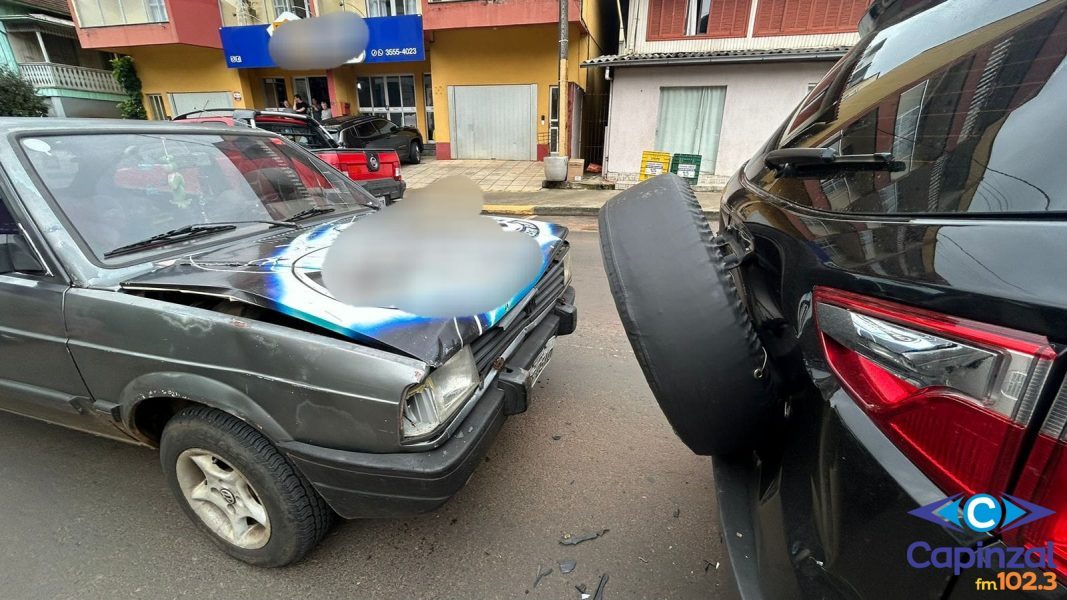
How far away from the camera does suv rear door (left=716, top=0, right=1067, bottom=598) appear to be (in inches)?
29.6

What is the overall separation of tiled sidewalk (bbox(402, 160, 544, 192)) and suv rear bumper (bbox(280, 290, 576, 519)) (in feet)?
33.1

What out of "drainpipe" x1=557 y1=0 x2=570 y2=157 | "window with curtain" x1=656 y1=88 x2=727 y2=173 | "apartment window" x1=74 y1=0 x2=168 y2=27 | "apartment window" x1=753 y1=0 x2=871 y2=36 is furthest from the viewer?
"apartment window" x1=74 y1=0 x2=168 y2=27

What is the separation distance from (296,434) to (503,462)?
115cm

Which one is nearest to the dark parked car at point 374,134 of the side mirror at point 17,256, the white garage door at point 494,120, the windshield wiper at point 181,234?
the white garage door at point 494,120

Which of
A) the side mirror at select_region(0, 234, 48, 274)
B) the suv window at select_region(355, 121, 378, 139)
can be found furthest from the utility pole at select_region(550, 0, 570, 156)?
the side mirror at select_region(0, 234, 48, 274)

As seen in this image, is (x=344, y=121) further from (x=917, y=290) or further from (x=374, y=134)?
(x=917, y=290)

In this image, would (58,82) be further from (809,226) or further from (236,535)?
(809,226)

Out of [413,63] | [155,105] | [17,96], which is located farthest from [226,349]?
[17,96]

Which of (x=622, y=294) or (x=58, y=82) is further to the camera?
(x=58, y=82)

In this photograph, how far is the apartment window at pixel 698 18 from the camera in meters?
12.2

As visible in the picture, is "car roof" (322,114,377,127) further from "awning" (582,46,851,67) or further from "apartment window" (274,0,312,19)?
"apartment window" (274,0,312,19)

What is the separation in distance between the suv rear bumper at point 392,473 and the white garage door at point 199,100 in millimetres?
21643

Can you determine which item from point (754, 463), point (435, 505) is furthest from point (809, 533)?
point (435, 505)

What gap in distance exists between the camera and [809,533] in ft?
3.28
